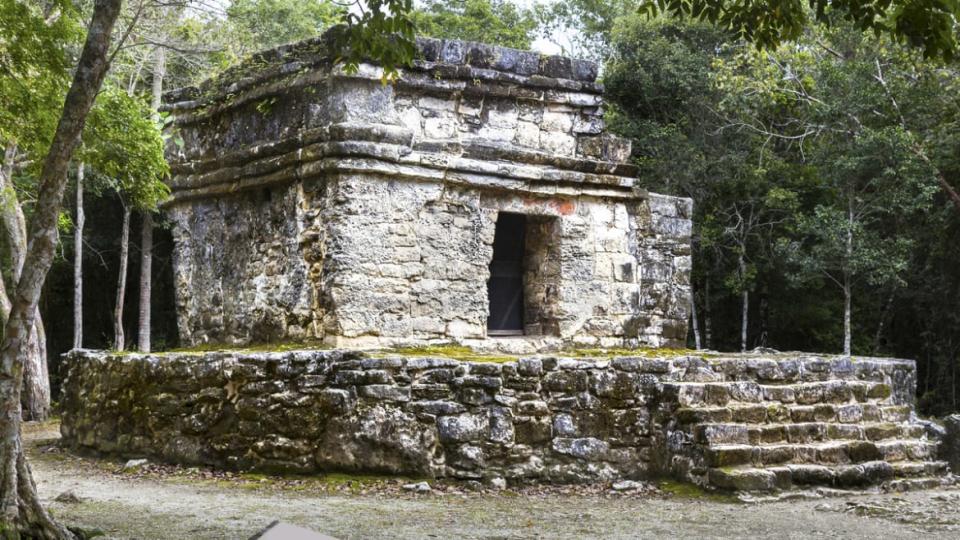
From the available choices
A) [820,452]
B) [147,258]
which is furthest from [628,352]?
[147,258]

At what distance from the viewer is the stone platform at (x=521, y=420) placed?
744 centimetres

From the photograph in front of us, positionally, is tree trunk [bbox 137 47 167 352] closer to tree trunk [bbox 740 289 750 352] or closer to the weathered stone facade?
the weathered stone facade

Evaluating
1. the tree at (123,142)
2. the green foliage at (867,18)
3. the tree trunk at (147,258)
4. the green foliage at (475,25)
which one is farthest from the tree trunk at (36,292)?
the green foliage at (475,25)

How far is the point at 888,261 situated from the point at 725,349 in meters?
5.44

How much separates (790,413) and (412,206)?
374 centimetres

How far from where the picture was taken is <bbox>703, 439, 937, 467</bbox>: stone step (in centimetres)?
754

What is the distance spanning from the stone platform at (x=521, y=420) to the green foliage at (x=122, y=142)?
1.57 metres

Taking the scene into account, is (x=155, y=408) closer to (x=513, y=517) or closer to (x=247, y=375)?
(x=247, y=375)

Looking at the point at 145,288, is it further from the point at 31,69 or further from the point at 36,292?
the point at 36,292

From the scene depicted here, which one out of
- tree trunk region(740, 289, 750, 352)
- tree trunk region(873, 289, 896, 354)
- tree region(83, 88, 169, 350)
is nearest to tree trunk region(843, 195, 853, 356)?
tree trunk region(873, 289, 896, 354)

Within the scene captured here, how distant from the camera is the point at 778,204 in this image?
19.3 m

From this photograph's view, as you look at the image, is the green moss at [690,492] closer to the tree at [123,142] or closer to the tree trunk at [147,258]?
the tree at [123,142]

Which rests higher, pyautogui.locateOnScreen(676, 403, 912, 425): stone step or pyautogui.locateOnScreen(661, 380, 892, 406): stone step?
pyautogui.locateOnScreen(661, 380, 892, 406): stone step

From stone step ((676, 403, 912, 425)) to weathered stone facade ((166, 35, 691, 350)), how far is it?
86.0 inches
